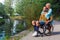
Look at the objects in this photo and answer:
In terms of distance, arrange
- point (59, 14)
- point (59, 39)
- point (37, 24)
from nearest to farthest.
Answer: point (59, 39) < point (37, 24) < point (59, 14)

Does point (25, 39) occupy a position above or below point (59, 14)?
above

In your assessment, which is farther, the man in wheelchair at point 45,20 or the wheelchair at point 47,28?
the wheelchair at point 47,28

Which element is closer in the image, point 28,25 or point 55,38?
point 55,38

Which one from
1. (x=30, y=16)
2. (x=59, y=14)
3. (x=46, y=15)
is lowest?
(x=59, y=14)

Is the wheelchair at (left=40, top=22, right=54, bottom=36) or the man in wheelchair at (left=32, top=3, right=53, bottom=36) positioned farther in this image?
the wheelchair at (left=40, top=22, right=54, bottom=36)

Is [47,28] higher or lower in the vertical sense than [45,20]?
lower

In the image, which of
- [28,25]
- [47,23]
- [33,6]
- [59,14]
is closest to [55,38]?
[47,23]

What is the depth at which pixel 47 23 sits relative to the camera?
427 inches

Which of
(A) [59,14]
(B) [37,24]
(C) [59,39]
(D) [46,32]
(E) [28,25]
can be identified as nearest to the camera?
(C) [59,39]

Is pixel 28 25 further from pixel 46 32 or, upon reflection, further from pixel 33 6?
pixel 46 32

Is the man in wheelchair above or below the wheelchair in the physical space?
above

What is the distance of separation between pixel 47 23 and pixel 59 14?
20.2m

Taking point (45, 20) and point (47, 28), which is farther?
point (47, 28)

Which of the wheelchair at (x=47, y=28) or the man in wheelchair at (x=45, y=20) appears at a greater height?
the man in wheelchair at (x=45, y=20)
